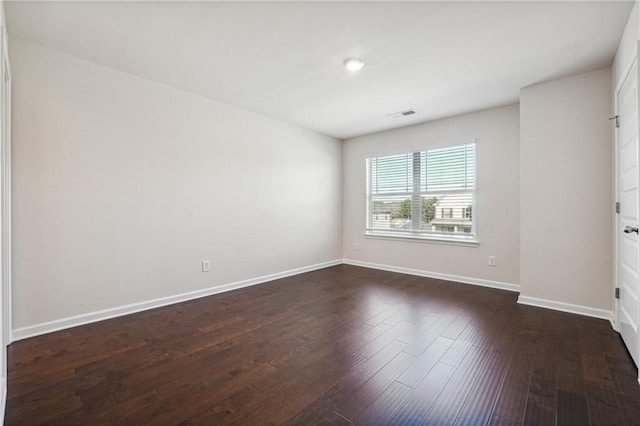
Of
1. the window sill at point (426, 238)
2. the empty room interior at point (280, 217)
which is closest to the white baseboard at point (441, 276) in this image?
the empty room interior at point (280, 217)

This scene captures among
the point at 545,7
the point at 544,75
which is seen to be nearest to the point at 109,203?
the point at 545,7

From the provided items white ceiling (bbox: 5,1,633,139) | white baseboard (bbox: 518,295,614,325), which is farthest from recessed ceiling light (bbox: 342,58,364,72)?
white baseboard (bbox: 518,295,614,325)

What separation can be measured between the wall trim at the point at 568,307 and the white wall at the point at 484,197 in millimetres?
633

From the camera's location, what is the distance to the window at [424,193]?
4.29 metres

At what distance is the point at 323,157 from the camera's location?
5301 millimetres

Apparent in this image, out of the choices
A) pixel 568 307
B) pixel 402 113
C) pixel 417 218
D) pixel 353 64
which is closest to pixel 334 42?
pixel 353 64

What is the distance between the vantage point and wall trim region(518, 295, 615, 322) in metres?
2.83

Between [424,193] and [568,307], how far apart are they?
7.47ft

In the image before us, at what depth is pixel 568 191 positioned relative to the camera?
3.01m

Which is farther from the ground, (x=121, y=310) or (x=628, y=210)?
(x=628, y=210)

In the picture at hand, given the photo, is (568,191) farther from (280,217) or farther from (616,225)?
(280,217)

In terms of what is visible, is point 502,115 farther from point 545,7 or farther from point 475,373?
point 475,373

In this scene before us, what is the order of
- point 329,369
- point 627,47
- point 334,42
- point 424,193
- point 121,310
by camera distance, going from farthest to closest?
1. point 424,193
2. point 121,310
3. point 334,42
4. point 627,47
5. point 329,369

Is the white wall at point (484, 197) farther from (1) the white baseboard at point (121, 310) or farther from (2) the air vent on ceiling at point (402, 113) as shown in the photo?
(1) the white baseboard at point (121, 310)
